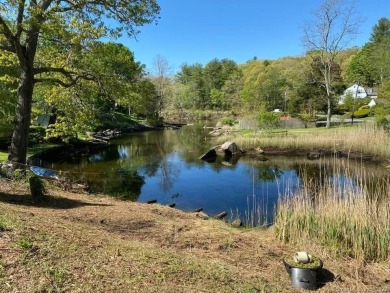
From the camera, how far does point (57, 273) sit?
12.5 ft

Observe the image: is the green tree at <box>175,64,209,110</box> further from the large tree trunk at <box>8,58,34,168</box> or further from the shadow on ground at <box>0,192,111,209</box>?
the shadow on ground at <box>0,192,111,209</box>

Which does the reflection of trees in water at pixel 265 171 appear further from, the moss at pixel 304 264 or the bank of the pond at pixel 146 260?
the moss at pixel 304 264

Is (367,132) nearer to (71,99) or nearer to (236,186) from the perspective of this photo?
(236,186)

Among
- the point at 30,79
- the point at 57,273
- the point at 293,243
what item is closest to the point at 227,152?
the point at 30,79

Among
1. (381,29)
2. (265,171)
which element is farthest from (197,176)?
(381,29)

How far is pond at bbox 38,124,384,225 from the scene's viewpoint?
12.9 metres

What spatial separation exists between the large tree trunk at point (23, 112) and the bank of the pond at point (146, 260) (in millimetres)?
5096

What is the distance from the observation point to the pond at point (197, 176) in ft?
42.3

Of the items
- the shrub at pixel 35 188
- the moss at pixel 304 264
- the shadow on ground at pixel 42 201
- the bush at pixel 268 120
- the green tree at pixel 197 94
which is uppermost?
the green tree at pixel 197 94

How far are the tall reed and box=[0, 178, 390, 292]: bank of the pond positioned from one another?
0.74ft

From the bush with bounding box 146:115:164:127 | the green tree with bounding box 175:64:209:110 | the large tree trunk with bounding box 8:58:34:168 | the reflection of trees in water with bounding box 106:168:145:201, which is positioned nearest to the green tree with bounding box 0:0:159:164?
the large tree trunk with bounding box 8:58:34:168

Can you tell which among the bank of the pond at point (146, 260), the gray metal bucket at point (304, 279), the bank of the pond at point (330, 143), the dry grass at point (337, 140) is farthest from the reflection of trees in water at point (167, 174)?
the gray metal bucket at point (304, 279)

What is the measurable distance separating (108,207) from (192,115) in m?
69.8

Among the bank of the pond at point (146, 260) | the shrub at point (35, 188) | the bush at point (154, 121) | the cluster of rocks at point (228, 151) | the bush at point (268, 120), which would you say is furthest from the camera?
the bush at point (154, 121)
